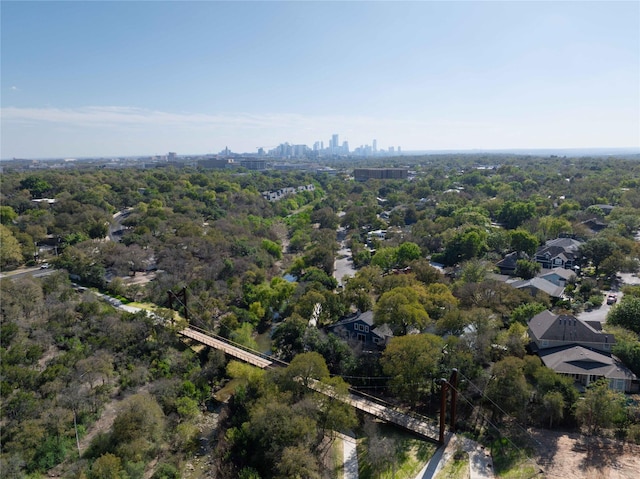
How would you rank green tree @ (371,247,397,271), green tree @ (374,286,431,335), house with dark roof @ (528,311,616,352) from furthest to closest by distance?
green tree @ (371,247,397,271)
green tree @ (374,286,431,335)
house with dark roof @ (528,311,616,352)

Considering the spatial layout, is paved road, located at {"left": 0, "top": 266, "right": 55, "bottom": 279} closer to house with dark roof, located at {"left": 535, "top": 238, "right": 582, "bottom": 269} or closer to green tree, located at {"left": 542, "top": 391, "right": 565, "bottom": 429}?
green tree, located at {"left": 542, "top": 391, "right": 565, "bottom": 429}

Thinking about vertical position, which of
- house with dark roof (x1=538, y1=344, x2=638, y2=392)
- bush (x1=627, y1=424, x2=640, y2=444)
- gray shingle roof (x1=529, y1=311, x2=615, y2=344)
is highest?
gray shingle roof (x1=529, y1=311, x2=615, y2=344)

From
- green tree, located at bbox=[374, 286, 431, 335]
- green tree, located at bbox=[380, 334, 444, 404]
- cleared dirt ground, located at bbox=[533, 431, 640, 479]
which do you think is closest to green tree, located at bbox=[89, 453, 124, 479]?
green tree, located at bbox=[380, 334, 444, 404]

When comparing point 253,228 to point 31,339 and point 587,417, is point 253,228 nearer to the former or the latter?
point 31,339

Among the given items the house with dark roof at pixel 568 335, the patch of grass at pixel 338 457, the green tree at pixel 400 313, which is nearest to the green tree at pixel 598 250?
the house with dark roof at pixel 568 335

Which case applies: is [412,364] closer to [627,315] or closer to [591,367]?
[591,367]

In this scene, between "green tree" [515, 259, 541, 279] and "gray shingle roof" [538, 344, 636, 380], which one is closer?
"gray shingle roof" [538, 344, 636, 380]

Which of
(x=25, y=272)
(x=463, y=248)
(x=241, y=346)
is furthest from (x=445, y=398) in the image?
(x=25, y=272)

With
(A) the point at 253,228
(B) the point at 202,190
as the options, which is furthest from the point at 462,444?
(B) the point at 202,190
